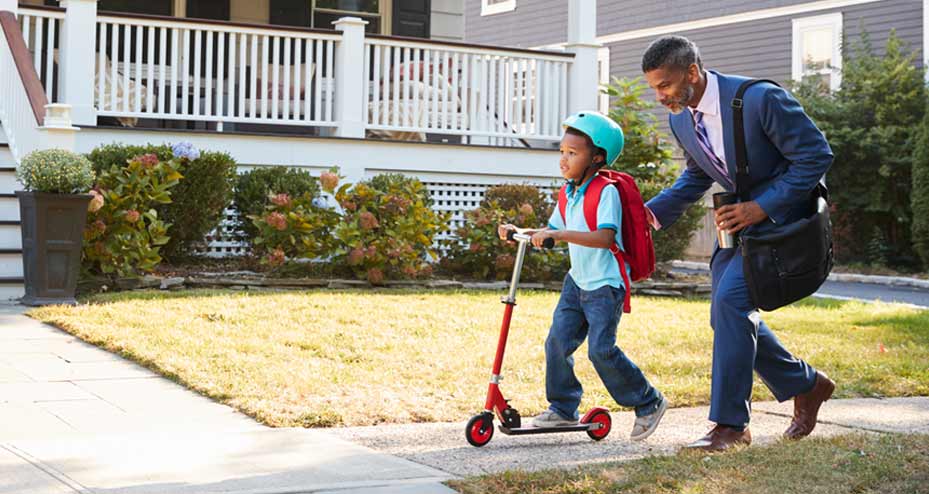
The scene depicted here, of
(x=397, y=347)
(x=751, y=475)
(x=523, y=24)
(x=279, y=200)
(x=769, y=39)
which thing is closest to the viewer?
(x=751, y=475)

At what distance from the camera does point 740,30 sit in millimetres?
23016

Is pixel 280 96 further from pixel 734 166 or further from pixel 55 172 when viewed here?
pixel 734 166

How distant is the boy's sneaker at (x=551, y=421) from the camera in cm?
526

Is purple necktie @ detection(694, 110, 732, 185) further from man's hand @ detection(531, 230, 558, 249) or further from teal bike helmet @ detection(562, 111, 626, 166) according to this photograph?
man's hand @ detection(531, 230, 558, 249)

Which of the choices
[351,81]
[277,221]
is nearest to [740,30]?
[351,81]

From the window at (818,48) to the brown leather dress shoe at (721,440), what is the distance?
55.6 feet

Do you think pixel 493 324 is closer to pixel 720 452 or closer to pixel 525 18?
pixel 720 452

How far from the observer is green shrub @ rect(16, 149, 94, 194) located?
30.7 ft

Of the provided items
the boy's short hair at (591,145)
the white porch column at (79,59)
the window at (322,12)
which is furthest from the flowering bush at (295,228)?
the boy's short hair at (591,145)

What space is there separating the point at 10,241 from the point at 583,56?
6828 mm

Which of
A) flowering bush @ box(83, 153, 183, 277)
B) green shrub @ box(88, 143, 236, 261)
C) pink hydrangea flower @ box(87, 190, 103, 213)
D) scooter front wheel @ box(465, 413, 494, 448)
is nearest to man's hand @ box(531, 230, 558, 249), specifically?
scooter front wheel @ box(465, 413, 494, 448)

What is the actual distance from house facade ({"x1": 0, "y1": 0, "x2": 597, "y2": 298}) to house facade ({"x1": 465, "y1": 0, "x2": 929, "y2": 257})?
8.38m

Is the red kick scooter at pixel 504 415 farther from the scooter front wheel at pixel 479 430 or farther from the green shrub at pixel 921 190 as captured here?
the green shrub at pixel 921 190

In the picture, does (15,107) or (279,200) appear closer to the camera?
(15,107)
